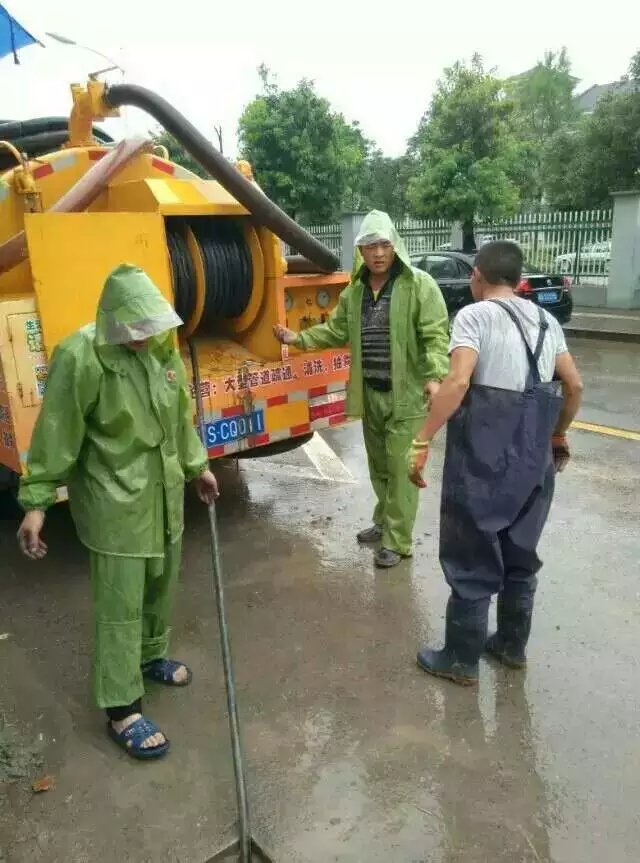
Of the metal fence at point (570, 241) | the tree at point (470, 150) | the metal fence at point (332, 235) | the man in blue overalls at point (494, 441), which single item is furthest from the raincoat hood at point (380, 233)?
the metal fence at point (332, 235)

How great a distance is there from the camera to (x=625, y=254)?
14086 millimetres

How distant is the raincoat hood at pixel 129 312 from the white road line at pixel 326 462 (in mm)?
3141

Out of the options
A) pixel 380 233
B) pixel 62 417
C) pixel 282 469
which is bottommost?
pixel 282 469

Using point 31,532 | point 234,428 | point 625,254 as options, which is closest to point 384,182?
point 625,254

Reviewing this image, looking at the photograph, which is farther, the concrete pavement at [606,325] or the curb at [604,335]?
the concrete pavement at [606,325]

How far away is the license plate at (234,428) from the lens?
3.94 meters

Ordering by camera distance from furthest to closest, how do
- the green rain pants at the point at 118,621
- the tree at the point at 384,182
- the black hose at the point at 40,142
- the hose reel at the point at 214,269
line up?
the tree at the point at 384,182, the black hose at the point at 40,142, the hose reel at the point at 214,269, the green rain pants at the point at 118,621

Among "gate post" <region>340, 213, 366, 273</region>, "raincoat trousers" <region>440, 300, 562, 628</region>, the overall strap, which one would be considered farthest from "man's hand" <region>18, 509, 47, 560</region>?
"gate post" <region>340, 213, 366, 273</region>

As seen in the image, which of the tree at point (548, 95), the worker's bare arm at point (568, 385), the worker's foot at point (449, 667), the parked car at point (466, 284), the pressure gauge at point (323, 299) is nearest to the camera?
the worker's bare arm at point (568, 385)

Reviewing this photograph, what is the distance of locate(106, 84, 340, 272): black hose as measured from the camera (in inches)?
151

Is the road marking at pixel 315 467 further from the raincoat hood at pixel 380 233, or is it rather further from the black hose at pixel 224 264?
the raincoat hood at pixel 380 233

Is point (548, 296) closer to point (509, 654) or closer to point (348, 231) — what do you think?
point (348, 231)

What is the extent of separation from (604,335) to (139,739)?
10693 millimetres

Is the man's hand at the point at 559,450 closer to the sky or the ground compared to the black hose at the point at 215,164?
closer to the ground
